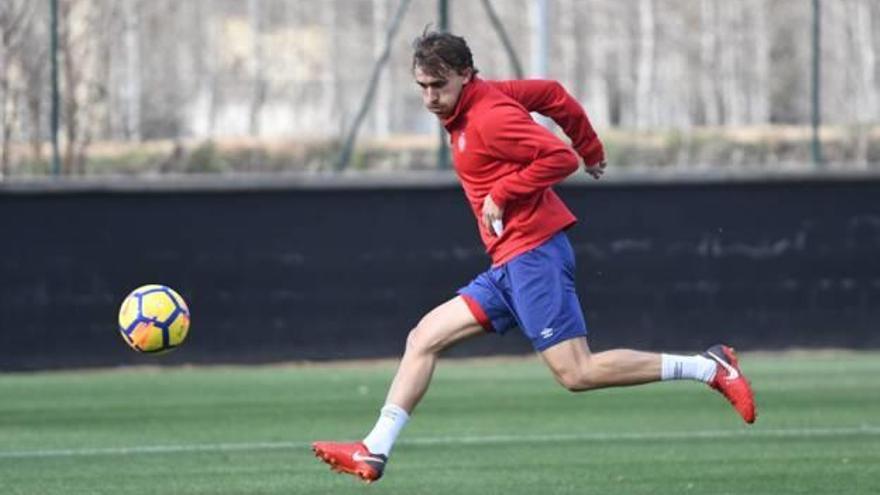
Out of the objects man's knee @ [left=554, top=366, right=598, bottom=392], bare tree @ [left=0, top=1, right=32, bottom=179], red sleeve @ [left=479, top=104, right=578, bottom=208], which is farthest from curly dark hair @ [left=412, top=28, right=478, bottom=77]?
bare tree @ [left=0, top=1, right=32, bottom=179]

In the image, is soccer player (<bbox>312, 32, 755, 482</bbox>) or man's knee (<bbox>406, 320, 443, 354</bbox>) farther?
man's knee (<bbox>406, 320, 443, 354</bbox>)

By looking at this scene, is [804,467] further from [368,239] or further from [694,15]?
[694,15]

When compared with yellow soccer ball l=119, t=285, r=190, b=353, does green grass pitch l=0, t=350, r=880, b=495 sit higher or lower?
lower

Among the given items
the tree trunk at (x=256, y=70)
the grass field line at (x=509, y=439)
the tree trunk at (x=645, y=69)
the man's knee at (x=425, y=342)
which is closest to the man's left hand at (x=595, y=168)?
the man's knee at (x=425, y=342)

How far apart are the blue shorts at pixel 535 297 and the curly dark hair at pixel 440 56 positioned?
94 cm

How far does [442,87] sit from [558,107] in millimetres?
715

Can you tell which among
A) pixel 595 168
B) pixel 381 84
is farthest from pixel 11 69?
pixel 595 168

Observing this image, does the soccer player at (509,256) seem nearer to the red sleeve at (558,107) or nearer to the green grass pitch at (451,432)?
the red sleeve at (558,107)

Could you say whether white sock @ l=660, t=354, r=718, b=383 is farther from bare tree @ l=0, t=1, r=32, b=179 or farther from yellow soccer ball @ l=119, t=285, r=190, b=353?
bare tree @ l=0, t=1, r=32, b=179

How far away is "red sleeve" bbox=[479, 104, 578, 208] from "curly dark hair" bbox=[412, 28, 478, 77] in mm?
269

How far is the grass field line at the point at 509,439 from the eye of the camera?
11719 mm

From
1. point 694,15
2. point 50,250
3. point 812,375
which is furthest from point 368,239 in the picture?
point 694,15

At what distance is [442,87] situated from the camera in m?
8.73

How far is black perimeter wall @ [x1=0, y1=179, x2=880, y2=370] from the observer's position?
1733cm
